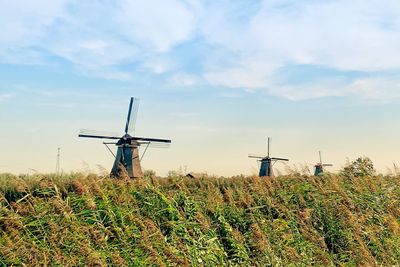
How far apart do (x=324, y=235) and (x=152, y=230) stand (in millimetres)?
3678

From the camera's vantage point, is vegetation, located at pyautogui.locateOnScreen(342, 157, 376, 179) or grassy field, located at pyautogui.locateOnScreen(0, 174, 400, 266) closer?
grassy field, located at pyautogui.locateOnScreen(0, 174, 400, 266)

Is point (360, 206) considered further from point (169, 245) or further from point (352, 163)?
point (169, 245)

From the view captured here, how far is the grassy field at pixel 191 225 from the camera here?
6832mm

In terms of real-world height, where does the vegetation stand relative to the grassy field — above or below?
above

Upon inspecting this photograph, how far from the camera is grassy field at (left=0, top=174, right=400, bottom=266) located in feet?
22.4

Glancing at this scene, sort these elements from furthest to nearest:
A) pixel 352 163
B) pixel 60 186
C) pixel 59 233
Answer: pixel 352 163 → pixel 60 186 → pixel 59 233

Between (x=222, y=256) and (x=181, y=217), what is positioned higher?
(x=181, y=217)

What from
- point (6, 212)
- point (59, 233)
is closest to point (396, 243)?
point (59, 233)

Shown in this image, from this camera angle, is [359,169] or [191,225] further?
[359,169]

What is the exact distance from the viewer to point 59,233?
6895 mm

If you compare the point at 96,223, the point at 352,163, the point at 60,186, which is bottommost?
the point at 96,223

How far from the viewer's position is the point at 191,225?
26.1 ft

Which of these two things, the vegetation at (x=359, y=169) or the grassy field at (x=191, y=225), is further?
the vegetation at (x=359, y=169)

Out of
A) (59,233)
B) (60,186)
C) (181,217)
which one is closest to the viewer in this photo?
(59,233)
